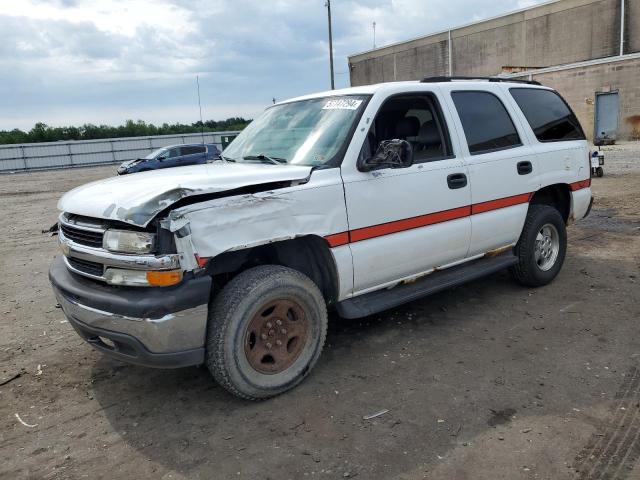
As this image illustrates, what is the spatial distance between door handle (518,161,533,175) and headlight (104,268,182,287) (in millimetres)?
3297

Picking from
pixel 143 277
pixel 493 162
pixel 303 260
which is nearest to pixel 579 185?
pixel 493 162

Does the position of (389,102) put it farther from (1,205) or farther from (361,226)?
(1,205)

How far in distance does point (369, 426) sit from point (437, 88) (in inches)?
109

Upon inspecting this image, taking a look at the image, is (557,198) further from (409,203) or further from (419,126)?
(409,203)

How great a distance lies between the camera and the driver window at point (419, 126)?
413cm

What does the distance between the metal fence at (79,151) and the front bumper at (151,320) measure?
1344 inches

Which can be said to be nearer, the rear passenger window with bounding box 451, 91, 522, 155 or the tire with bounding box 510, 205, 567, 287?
the rear passenger window with bounding box 451, 91, 522, 155

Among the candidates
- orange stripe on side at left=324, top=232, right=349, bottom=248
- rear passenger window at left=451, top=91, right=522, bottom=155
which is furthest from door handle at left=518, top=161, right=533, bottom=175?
orange stripe on side at left=324, top=232, right=349, bottom=248

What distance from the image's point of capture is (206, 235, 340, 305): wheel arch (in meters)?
3.48

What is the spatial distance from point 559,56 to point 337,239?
4028 centimetres

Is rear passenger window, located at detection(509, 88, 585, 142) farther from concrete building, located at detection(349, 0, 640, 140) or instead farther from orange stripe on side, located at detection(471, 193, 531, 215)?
concrete building, located at detection(349, 0, 640, 140)

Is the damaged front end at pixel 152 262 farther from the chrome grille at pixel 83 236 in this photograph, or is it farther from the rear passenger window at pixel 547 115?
the rear passenger window at pixel 547 115

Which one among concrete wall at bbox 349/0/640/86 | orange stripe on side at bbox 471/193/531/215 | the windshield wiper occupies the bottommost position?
orange stripe on side at bbox 471/193/531/215

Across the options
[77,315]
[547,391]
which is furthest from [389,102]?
[77,315]
